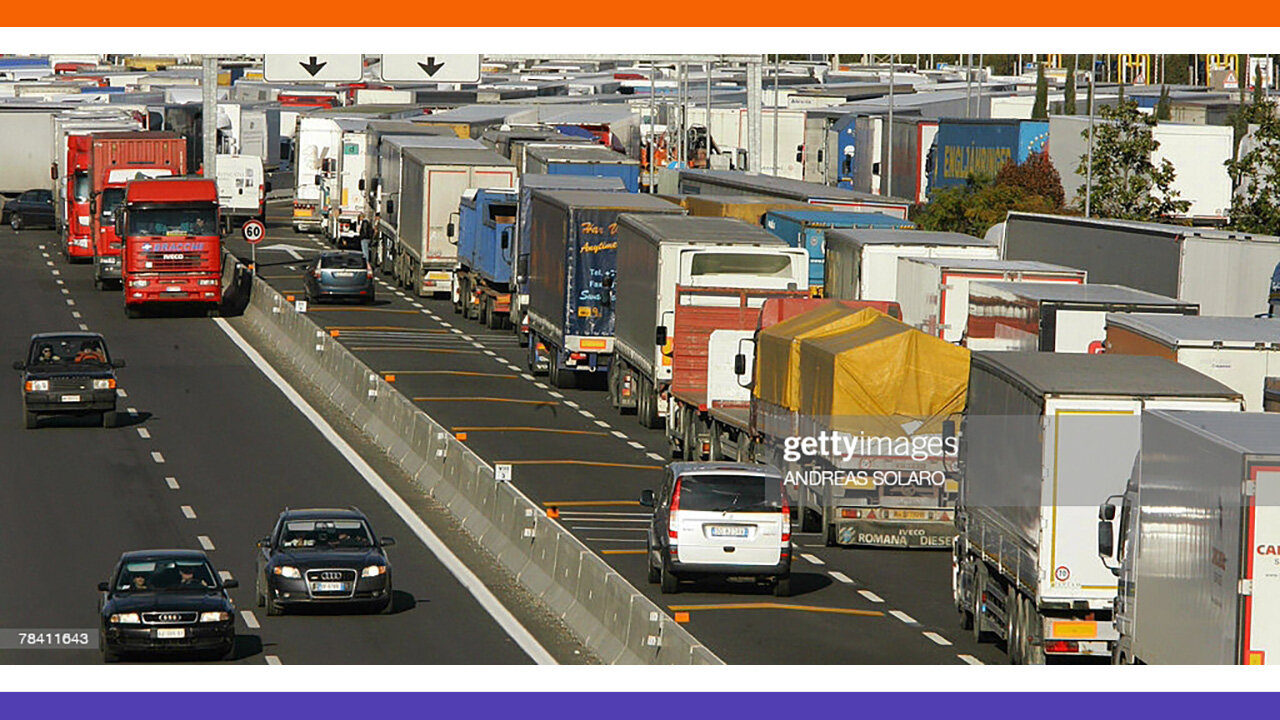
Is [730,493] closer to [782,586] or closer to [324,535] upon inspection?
[782,586]

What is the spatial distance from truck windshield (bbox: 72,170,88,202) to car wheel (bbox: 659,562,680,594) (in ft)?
156

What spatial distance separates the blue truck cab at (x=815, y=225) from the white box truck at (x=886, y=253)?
240 cm

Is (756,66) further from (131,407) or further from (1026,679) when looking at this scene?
(1026,679)

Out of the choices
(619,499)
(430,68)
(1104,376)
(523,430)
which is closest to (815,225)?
(523,430)

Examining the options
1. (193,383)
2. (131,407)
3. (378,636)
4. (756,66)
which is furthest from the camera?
(756,66)

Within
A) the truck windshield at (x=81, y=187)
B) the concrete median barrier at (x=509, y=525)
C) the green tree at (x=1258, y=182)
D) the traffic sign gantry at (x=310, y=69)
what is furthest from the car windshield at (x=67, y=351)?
the truck windshield at (x=81, y=187)

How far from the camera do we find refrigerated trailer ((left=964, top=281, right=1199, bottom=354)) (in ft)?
112

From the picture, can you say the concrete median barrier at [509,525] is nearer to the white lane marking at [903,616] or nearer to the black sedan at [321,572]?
the black sedan at [321,572]

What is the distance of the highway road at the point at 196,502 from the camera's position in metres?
26.6

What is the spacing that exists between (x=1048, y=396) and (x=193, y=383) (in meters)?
29.4

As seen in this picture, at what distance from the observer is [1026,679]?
1850 centimetres

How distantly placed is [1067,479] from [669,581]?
6.94 metres

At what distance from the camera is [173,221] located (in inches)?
2405
